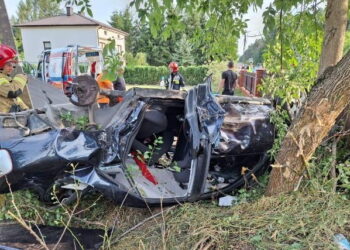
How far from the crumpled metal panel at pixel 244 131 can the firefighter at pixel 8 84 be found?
7.50 feet

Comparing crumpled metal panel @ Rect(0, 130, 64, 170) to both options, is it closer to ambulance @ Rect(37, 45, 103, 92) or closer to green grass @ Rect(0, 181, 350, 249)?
green grass @ Rect(0, 181, 350, 249)

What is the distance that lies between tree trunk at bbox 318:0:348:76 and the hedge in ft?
85.0

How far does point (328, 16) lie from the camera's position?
3.76 meters

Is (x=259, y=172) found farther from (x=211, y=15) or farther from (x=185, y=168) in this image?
(x=211, y=15)

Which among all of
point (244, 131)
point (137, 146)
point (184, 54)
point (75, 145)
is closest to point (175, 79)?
point (137, 146)

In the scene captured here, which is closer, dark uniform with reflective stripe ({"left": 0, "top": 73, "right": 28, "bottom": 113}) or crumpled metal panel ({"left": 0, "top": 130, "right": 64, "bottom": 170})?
crumpled metal panel ({"left": 0, "top": 130, "right": 64, "bottom": 170})

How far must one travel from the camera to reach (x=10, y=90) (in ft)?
12.0

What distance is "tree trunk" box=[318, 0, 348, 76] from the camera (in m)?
3.67

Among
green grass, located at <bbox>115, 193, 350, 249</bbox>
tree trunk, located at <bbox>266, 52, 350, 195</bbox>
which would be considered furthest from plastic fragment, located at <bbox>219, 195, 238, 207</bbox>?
tree trunk, located at <bbox>266, 52, 350, 195</bbox>

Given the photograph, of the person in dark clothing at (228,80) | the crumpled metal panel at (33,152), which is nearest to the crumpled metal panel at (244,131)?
the crumpled metal panel at (33,152)

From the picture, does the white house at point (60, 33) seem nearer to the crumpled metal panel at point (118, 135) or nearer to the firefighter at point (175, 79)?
the firefighter at point (175, 79)

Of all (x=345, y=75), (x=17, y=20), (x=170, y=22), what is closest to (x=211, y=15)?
(x=170, y=22)

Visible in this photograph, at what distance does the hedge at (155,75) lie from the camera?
29.8 metres

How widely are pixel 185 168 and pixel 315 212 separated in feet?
4.39
